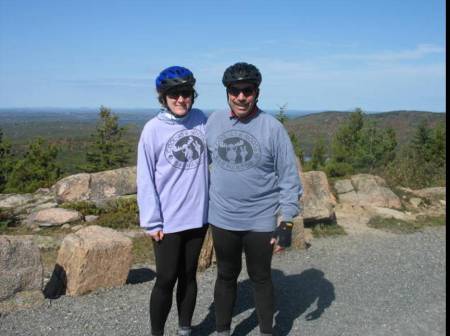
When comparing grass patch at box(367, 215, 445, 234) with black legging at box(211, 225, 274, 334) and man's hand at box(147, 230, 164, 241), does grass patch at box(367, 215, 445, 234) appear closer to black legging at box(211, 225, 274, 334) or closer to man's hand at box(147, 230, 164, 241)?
black legging at box(211, 225, 274, 334)

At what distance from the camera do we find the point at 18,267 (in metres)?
4.41

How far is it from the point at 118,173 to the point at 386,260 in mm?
6031

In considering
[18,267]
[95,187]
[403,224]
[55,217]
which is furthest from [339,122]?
[18,267]

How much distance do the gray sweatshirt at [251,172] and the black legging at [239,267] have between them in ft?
0.28

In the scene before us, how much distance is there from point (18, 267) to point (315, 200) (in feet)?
16.5

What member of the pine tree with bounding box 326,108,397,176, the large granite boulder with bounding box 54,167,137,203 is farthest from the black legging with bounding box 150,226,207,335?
the pine tree with bounding box 326,108,397,176

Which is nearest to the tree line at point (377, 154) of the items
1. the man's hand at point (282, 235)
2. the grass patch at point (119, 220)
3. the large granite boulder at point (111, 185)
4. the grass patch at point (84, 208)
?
the large granite boulder at point (111, 185)

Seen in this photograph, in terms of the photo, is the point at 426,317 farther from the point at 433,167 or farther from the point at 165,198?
the point at 433,167

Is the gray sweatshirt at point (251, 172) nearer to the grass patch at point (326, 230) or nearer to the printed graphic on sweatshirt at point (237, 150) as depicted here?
the printed graphic on sweatshirt at point (237, 150)

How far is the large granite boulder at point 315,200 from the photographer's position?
7.77m

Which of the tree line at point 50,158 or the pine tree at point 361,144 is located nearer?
the tree line at point 50,158

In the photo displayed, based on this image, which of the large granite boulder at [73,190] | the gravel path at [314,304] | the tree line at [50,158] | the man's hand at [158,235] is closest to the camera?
the man's hand at [158,235]

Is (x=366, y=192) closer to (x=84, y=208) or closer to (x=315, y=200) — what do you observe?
(x=315, y=200)

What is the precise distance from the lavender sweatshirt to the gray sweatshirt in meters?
0.11
